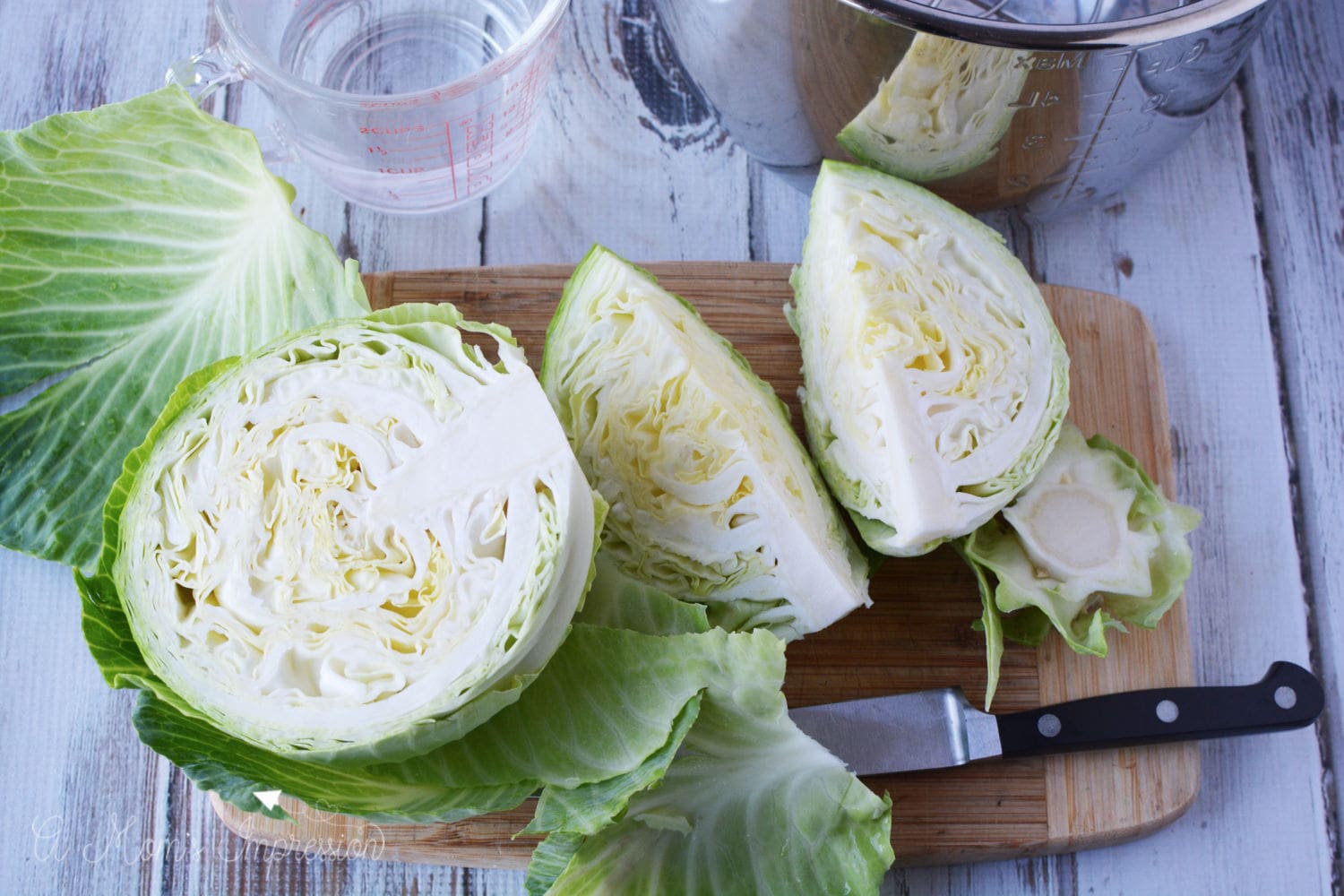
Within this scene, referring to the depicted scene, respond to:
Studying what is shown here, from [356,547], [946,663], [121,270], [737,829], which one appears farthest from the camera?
[121,270]

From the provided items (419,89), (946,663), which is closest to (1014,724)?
(946,663)

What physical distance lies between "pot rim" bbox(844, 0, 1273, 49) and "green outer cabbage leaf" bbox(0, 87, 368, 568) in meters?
0.80

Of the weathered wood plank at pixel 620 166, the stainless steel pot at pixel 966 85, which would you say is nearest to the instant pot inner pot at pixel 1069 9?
the stainless steel pot at pixel 966 85

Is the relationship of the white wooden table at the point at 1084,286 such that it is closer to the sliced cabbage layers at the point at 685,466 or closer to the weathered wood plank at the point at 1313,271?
the weathered wood plank at the point at 1313,271

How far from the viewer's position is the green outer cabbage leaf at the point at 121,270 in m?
1.57

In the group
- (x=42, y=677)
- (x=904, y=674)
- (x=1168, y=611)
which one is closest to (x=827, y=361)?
(x=904, y=674)

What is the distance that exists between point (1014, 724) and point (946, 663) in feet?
0.41

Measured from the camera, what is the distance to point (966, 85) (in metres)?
1.37

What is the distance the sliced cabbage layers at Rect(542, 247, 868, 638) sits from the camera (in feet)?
4.47

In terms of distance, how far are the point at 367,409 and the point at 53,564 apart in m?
0.61

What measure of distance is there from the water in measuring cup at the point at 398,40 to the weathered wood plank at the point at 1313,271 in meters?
1.16

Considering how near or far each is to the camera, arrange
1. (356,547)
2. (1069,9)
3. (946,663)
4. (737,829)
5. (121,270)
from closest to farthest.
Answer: (356,547) → (737,829) → (946,663) → (121,270) → (1069,9)

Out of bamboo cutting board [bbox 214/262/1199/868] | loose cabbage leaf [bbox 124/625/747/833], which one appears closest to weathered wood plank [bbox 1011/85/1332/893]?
bamboo cutting board [bbox 214/262/1199/868]

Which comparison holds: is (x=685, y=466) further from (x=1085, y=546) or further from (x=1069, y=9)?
(x=1069, y=9)
